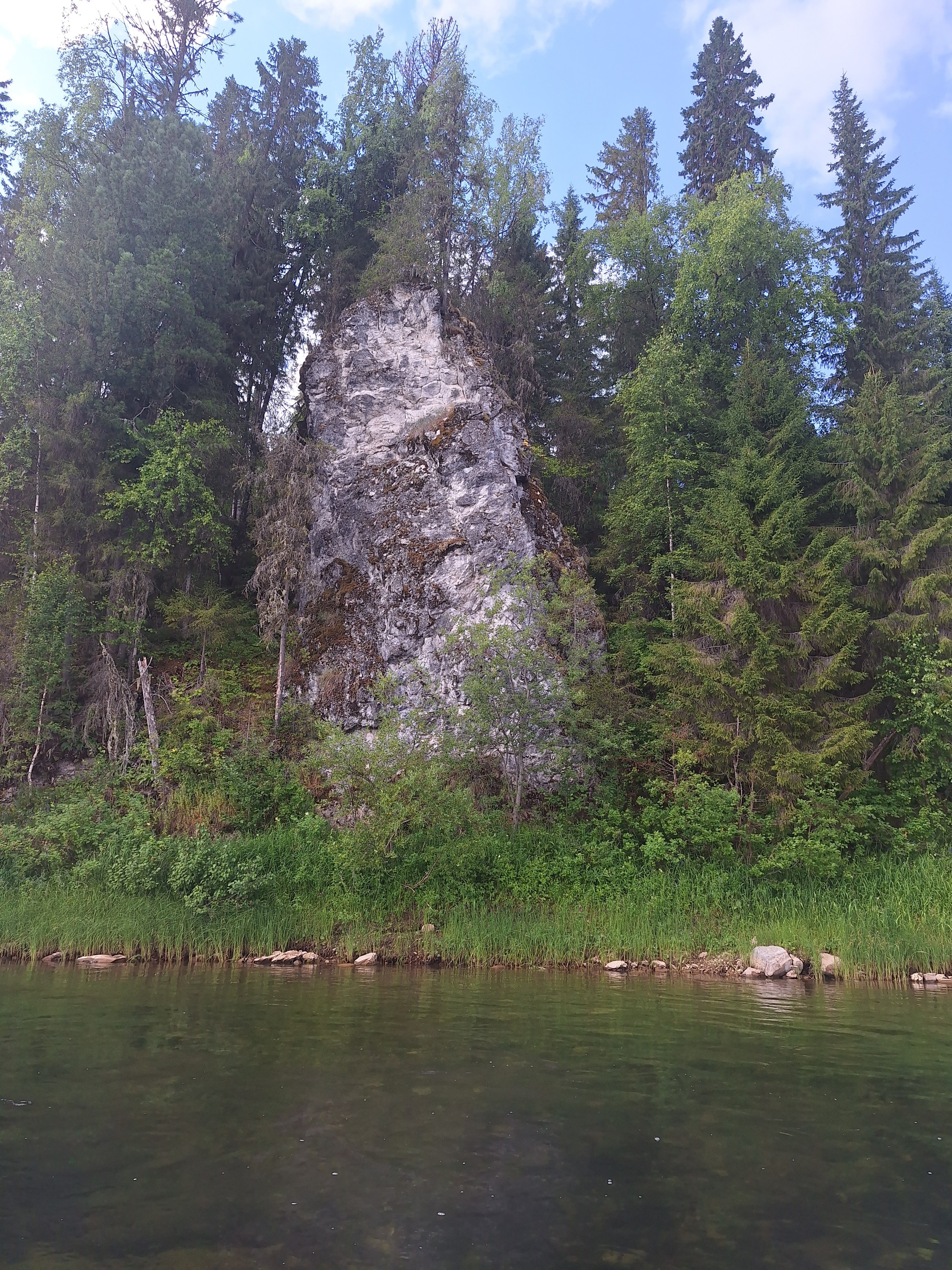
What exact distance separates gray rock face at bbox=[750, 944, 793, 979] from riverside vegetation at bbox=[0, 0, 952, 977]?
1.60 feet

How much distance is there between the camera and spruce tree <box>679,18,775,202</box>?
36562 mm

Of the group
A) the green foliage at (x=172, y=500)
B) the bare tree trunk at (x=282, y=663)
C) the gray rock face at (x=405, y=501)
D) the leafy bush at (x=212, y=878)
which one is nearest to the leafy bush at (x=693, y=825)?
the gray rock face at (x=405, y=501)

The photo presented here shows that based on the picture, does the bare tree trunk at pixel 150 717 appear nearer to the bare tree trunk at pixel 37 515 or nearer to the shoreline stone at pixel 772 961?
the bare tree trunk at pixel 37 515

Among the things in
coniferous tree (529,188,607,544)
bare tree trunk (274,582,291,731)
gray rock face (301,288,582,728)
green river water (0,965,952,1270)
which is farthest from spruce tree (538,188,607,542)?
green river water (0,965,952,1270)

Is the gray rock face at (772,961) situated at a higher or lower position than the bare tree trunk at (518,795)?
lower

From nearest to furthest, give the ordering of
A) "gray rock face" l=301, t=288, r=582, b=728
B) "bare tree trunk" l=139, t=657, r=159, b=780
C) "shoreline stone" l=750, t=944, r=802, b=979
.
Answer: "shoreline stone" l=750, t=944, r=802, b=979 < "bare tree trunk" l=139, t=657, r=159, b=780 < "gray rock face" l=301, t=288, r=582, b=728

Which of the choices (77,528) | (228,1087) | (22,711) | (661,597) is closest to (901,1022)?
(228,1087)

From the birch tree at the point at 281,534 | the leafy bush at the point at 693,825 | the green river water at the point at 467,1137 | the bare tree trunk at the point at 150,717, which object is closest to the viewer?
the green river water at the point at 467,1137

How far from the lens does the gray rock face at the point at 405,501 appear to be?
79.0ft

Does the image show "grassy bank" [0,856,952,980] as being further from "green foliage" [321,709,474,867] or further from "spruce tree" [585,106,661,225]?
"spruce tree" [585,106,661,225]

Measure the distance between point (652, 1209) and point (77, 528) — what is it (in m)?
25.5

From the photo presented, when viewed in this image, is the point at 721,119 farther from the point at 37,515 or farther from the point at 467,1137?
the point at 467,1137

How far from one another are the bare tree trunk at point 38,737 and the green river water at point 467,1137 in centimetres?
1323

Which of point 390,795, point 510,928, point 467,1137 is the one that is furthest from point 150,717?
point 467,1137
